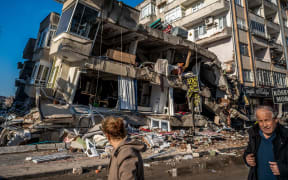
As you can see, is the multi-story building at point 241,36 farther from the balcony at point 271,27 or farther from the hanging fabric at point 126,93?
the hanging fabric at point 126,93

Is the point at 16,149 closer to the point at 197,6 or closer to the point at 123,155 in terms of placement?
the point at 123,155

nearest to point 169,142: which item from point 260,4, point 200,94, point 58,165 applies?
point 58,165

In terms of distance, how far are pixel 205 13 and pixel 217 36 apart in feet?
11.5

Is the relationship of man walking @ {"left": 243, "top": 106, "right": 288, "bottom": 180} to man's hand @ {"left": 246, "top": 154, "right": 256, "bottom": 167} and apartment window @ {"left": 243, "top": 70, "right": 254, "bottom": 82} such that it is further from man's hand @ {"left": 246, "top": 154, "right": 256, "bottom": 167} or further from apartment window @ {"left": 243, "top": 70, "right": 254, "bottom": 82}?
apartment window @ {"left": 243, "top": 70, "right": 254, "bottom": 82}

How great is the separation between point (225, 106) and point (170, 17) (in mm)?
17766

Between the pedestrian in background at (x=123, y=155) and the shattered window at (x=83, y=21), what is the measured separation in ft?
32.5

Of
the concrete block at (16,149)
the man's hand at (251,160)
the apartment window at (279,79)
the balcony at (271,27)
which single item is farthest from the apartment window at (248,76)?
the concrete block at (16,149)

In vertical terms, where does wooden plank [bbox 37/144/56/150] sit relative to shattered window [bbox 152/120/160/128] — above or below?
below

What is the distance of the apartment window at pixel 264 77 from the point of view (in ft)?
75.4

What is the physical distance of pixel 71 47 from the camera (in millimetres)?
9867

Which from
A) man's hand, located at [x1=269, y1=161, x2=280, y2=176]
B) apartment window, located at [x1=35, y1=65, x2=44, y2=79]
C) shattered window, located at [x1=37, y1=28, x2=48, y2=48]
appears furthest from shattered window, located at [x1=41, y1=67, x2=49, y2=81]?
man's hand, located at [x1=269, y1=161, x2=280, y2=176]

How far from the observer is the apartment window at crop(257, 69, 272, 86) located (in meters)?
23.0

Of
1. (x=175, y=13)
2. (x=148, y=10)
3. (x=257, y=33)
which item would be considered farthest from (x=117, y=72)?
(x=148, y=10)

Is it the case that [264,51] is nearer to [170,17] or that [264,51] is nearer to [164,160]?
[170,17]
